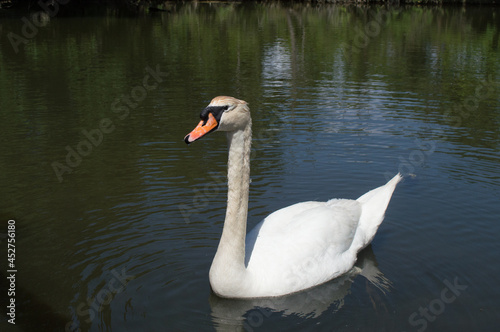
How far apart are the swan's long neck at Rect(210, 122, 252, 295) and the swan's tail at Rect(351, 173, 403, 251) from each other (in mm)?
1792

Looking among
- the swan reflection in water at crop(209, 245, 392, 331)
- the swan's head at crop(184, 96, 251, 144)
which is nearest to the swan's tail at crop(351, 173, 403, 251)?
the swan reflection in water at crop(209, 245, 392, 331)

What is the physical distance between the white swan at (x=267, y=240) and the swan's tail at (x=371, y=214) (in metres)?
0.03

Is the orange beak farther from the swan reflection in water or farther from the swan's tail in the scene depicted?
the swan's tail

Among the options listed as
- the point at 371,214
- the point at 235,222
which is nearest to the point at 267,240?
the point at 235,222

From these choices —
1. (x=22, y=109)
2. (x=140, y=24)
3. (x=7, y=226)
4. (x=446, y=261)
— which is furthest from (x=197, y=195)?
(x=140, y=24)

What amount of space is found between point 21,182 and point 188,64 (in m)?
13.3

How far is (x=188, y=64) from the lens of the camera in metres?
21.7

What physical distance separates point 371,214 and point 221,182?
3103 mm

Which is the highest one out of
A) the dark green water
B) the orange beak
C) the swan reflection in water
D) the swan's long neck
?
the orange beak

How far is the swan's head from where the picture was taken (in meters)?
5.07

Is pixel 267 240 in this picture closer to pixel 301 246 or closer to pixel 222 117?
A: pixel 301 246

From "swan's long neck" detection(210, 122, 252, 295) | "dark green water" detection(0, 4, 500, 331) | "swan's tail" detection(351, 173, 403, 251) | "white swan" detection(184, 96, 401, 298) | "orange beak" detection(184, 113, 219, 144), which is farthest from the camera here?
"swan's tail" detection(351, 173, 403, 251)

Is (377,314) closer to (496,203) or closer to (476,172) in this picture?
(496,203)

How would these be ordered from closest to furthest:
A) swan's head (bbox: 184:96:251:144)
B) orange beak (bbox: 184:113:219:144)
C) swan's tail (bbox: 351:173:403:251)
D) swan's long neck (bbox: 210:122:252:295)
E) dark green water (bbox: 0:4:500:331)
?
orange beak (bbox: 184:113:219:144) < swan's head (bbox: 184:96:251:144) < swan's long neck (bbox: 210:122:252:295) < dark green water (bbox: 0:4:500:331) < swan's tail (bbox: 351:173:403:251)
